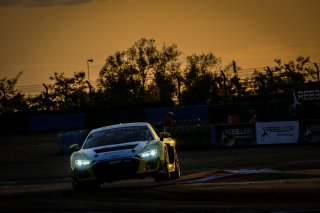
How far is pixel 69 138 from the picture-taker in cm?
3597

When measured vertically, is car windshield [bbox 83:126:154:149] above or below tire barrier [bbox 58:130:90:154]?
above

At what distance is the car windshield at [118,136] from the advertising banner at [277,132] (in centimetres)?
1585

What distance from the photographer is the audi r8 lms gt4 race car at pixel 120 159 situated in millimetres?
15859

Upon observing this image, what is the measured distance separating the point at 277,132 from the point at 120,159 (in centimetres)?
1779

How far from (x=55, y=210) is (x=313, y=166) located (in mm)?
10057

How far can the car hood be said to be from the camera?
15.9m

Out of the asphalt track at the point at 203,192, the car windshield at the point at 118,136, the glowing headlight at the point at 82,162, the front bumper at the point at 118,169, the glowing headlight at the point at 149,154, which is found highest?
the car windshield at the point at 118,136

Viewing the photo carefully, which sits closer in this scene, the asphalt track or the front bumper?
the asphalt track

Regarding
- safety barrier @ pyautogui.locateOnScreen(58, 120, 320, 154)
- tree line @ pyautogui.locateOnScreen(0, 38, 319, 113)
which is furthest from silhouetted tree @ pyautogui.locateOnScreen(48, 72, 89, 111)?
safety barrier @ pyautogui.locateOnScreen(58, 120, 320, 154)

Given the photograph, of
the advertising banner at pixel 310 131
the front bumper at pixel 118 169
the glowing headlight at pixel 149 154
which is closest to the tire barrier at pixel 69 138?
the advertising banner at pixel 310 131

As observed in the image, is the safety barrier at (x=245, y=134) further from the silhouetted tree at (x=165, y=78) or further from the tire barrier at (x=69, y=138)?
the silhouetted tree at (x=165, y=78)

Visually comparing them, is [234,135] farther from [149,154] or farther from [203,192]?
[203,192]

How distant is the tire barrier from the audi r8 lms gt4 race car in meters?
18.5

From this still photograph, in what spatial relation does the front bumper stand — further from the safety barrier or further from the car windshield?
Result: the safety barrier
